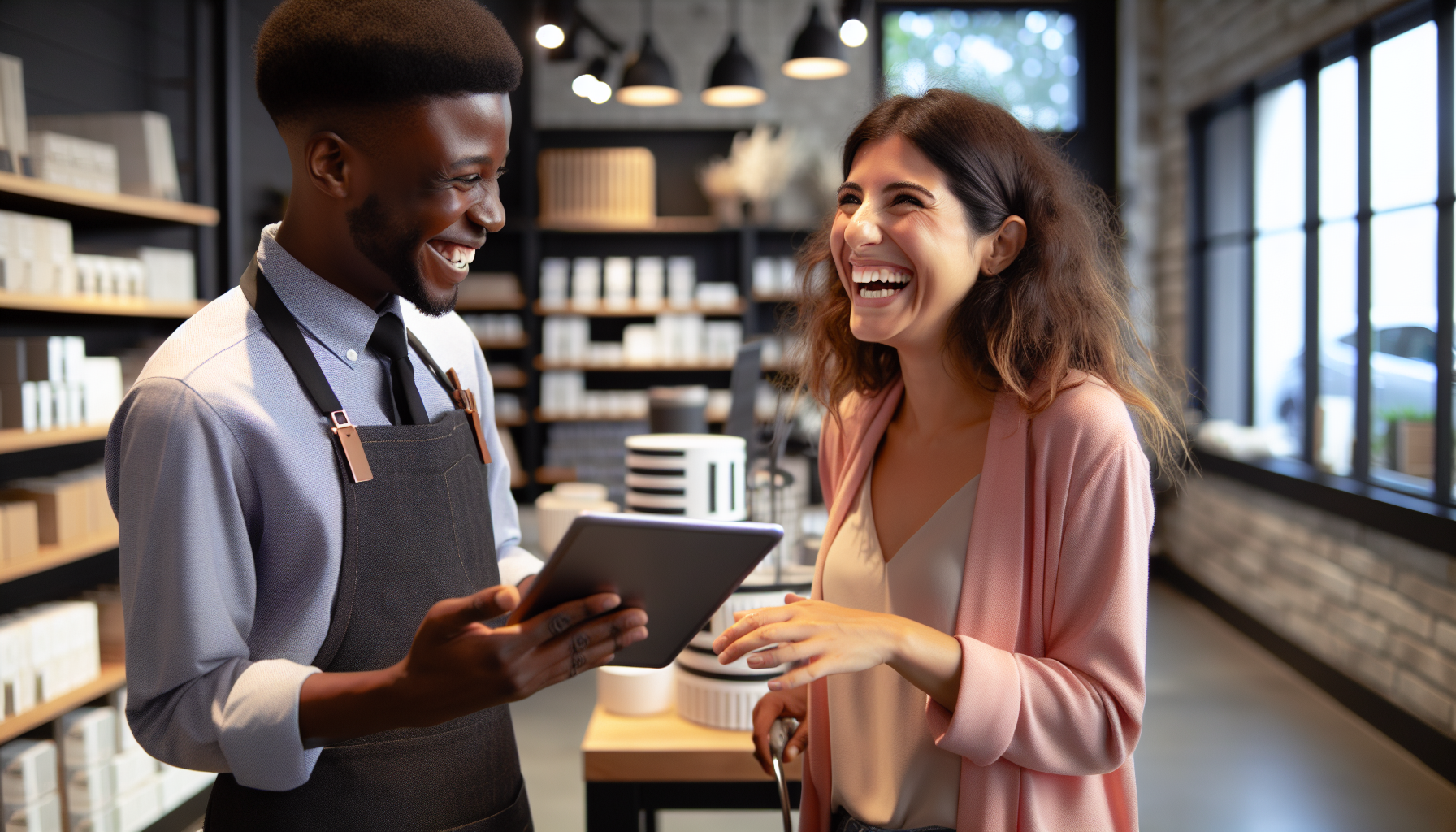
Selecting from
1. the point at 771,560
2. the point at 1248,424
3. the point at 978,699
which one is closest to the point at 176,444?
the point at 978,699

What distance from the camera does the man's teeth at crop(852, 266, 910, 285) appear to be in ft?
4.33

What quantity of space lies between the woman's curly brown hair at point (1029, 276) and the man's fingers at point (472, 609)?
27.6 inches

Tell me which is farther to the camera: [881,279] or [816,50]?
[816,50]

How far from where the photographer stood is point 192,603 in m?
0.94

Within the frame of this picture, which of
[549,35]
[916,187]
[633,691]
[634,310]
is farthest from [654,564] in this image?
[634,310]

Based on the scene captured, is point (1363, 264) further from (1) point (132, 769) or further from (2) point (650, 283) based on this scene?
(1) point (132, 769)

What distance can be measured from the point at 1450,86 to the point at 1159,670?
266 cm

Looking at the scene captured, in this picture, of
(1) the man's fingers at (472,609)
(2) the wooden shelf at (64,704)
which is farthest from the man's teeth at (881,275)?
(2) the wooden shelf at (64,704)

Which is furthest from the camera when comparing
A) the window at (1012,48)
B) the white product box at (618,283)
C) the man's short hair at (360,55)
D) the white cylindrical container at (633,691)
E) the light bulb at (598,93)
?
the window at (1012,48)

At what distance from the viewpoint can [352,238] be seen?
1093mm

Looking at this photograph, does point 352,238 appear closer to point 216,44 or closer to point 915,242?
point 915,242

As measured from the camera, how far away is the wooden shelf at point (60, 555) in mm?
2662

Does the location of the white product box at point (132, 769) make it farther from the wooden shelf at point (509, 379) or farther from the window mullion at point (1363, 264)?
the window mullion at point (1363, 264)

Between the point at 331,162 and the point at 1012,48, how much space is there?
6.84 metres
